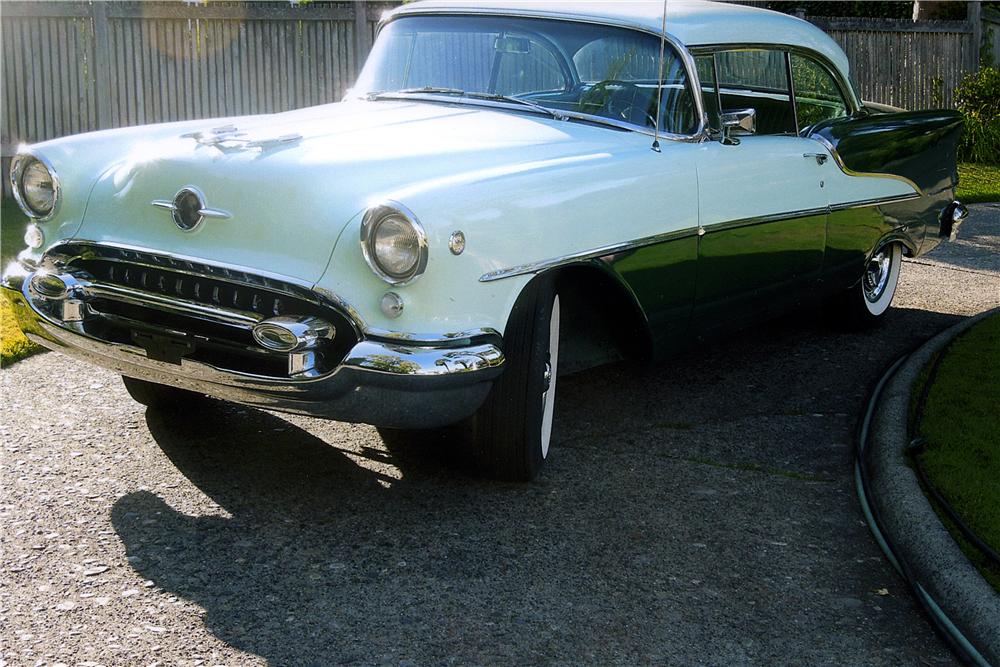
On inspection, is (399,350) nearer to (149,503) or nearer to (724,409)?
(149,503)

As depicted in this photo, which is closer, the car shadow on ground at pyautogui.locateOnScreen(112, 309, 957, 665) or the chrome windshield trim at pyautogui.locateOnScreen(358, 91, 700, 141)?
the car shadow on ground at pyautogui.locateOnScreen(112, 309, 957, 665)

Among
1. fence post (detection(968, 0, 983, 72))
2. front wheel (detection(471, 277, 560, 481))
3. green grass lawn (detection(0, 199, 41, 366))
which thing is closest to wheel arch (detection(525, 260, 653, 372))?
front wheel (detection(471, 277, 560, 481))

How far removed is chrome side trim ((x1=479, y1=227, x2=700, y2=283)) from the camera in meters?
3.57

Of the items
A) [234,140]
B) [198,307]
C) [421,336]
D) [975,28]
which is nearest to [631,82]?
[234,140]

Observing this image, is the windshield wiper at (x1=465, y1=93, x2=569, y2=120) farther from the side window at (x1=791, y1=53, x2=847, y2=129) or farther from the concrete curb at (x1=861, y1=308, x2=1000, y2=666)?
the concrete curb at (x1=861, y1=308, x2=1000, y2=666)

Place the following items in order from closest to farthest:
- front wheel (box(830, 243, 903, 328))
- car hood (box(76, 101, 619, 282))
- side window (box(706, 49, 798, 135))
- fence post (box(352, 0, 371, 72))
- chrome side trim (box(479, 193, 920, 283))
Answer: car hood (box(76, 101, 619, 282)) < chrome side trim (box(479, 193, 920, 283)) < side window (box(706, 49, 798, 135)) < front wheel (box(830, 243, 903, 328)) < fence post (box(352, 0, 371, 72))

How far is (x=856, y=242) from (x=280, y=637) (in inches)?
151

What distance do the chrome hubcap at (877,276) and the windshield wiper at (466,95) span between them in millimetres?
2675

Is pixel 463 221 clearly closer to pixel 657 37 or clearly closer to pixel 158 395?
pixel 657 37

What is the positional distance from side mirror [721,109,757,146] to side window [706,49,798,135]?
20cm

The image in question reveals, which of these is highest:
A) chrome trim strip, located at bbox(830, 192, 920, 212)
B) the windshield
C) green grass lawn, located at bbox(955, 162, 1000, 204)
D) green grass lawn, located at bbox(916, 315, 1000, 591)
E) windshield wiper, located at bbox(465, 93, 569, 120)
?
the windshield

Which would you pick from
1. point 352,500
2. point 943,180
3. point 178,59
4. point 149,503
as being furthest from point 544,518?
point 178,59

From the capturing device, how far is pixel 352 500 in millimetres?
3885

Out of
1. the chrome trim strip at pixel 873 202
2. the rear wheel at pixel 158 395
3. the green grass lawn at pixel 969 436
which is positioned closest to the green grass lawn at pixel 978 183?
the chrome trim strip at pixel 873 202
